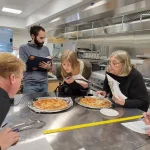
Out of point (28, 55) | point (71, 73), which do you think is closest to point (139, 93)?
point (71, 73)

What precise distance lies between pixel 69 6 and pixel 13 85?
287 cm

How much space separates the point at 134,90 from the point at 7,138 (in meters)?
1.20

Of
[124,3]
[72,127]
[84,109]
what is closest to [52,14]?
[124,3]

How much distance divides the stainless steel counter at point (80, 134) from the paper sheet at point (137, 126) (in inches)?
1.6

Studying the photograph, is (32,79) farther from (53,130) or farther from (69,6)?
(69,6)

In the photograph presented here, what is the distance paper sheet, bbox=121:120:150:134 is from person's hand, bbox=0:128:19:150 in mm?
686

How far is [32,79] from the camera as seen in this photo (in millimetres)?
1989

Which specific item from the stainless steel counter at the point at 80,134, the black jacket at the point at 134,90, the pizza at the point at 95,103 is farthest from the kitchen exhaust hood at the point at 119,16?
the stainless steel counter at the point at 80,134

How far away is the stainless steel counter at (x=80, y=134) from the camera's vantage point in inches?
31.6

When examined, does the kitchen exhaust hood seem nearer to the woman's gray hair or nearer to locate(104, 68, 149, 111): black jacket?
the woman's gray hair

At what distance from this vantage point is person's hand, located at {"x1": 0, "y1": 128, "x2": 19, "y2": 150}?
0.74 m

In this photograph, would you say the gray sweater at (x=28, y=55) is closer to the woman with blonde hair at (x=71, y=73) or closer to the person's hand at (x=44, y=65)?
the person's hand at (x=44, y=65)

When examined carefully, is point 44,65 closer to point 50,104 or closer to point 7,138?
point 50,104

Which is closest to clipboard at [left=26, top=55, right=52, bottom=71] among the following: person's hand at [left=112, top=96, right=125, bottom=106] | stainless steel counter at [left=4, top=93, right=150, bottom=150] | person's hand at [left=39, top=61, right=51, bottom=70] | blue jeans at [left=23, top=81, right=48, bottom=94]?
person's hand at [left=39, top=61, right=51, bottom=70]
